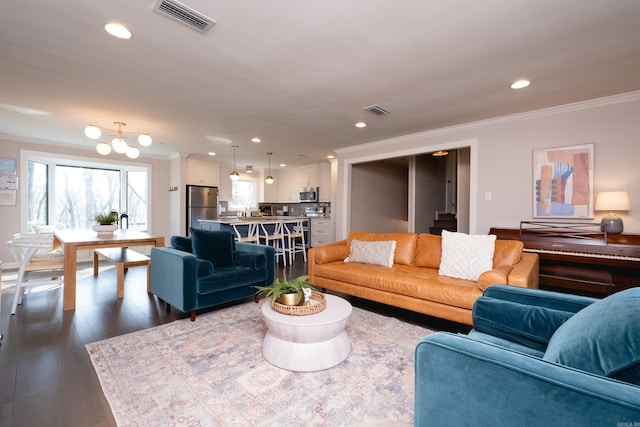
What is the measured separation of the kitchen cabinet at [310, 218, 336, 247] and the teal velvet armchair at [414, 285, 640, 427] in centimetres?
611

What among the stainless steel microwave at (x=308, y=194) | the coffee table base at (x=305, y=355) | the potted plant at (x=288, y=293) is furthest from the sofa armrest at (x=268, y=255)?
the stainless steel microwave at (x=308, y=194)

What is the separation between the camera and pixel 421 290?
104 inches

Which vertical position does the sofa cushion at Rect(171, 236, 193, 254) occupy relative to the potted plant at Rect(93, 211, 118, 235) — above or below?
below

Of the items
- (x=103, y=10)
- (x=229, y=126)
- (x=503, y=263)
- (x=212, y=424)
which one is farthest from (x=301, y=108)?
(x=212, y=424)

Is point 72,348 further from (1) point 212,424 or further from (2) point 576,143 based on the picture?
(2) point 576,143

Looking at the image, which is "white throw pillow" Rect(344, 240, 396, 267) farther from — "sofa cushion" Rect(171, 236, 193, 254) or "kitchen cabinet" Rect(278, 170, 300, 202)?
"kitchen cabinet" Rect(278, 170, 300, 202)

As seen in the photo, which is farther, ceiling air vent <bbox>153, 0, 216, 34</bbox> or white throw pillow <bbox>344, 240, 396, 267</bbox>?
white throw pillow <bbox>344, 240, 396, 267</bbox>

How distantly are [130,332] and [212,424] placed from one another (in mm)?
1570

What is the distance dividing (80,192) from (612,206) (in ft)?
28.9

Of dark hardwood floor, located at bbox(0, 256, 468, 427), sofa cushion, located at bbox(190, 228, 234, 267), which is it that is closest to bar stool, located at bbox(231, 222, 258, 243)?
dark hardwood floor, located at bbox(0, 256, 468, 427)

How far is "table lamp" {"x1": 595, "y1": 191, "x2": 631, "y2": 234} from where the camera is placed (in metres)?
2.96

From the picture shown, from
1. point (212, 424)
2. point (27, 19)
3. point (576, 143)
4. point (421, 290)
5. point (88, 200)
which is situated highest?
point (27, 19)

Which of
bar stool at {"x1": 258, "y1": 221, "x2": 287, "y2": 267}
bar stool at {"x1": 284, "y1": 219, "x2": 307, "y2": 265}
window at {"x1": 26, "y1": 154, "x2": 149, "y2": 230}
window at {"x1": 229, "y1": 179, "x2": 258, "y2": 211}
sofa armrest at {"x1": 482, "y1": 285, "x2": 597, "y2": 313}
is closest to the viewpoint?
sofa armrest at {"x1": 482, "y1": 285, "x2": 597, "y2": 313}

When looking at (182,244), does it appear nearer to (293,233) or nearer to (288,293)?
(288,293)
